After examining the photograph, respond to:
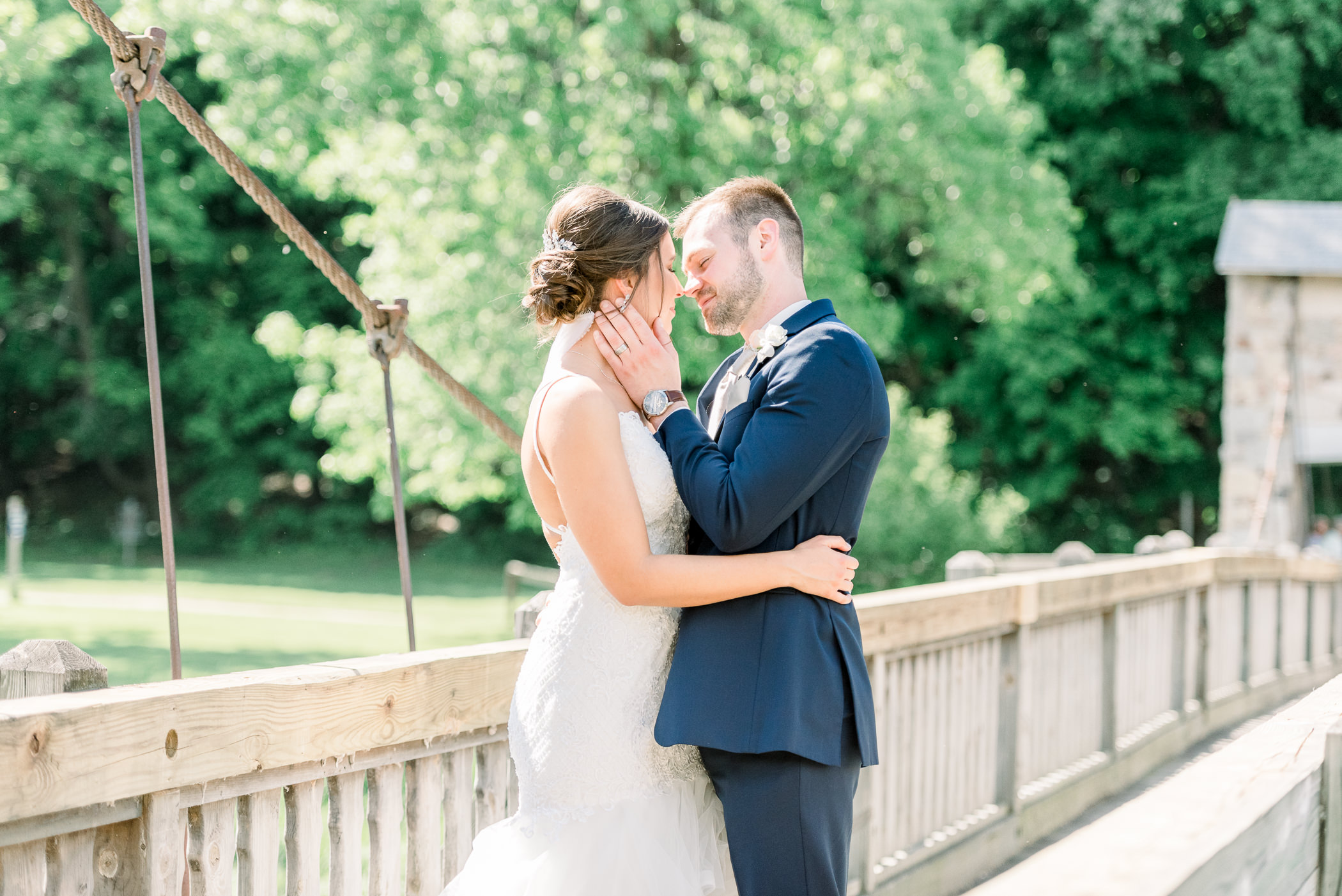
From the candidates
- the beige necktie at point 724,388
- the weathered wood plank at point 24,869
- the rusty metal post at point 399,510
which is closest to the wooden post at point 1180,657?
the rusty metal post at point 399,510

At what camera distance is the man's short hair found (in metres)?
2.40

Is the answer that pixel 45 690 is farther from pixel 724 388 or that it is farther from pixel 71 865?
pixel 724 388

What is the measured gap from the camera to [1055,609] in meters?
5.10

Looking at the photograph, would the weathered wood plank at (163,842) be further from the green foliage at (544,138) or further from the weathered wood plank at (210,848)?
the green foliage at (544,138)

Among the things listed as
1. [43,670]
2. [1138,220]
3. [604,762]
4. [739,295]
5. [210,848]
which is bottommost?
[210,848]

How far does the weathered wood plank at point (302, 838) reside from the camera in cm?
223

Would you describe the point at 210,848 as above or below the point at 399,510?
below

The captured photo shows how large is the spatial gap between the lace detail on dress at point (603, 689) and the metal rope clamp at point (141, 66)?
4.27 ft

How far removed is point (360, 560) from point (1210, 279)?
16499 mm

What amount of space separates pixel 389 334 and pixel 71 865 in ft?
5.31

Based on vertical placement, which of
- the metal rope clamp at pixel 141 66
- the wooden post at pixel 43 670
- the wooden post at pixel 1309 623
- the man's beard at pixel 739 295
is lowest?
the wooden post at pixel 1309 623

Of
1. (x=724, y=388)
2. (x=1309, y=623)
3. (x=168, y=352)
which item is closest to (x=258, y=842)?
(x=724, y=388)

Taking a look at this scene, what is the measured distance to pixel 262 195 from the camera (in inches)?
112

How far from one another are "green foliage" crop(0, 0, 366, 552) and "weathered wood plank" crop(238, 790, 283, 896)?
23.6 m
